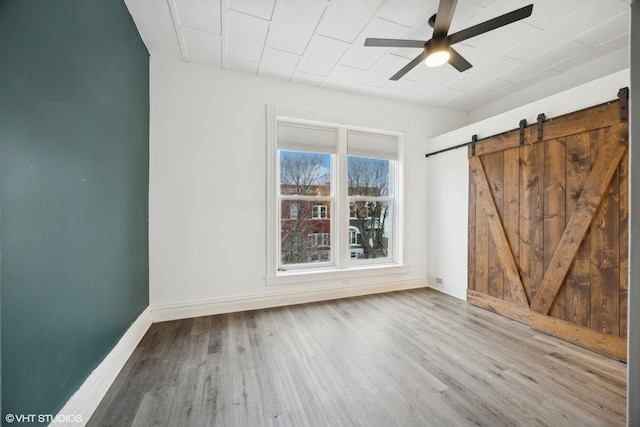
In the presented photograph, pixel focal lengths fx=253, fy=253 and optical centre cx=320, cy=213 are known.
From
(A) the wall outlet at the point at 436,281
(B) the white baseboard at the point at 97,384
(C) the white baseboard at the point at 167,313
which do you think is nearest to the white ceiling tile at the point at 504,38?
(A) the wall outlet at the point at 436,281

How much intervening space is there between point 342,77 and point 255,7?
1355mm

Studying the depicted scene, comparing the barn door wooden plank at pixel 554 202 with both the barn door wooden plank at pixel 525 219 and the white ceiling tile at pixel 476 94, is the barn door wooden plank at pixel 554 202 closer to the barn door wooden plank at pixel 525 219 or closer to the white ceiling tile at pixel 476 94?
the barn door wooden plank at pixel 525 219

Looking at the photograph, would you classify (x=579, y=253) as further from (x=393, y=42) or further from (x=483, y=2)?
(x=393, y=42)

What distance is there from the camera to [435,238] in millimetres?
3908

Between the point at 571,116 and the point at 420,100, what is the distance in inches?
73.8

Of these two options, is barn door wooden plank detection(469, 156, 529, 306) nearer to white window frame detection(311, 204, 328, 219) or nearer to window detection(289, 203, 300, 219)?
white window frame detection(311, 204, 328, 219)

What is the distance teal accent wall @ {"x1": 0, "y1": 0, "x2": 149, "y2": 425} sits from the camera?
0.99 metres

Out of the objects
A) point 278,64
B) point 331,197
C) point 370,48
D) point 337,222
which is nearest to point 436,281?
point 337,222

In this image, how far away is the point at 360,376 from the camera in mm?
1840

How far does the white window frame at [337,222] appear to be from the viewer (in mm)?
3154

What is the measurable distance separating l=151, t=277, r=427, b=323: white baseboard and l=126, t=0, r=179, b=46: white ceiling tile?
8.92 ft

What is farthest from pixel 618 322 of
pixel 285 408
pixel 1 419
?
pixel 1 419

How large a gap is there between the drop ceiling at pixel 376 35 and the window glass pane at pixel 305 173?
3.13 ft

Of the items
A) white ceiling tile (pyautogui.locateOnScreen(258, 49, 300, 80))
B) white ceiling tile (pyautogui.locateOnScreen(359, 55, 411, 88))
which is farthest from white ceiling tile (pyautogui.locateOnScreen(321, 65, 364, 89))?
white ceiling tile (pyautogui.locateOnScreen(258, 49, 300, 80))
